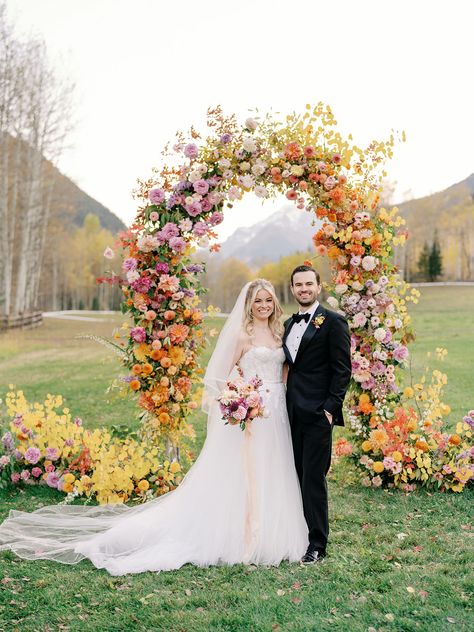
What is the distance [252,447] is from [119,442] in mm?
2151

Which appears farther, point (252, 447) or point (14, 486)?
point (14, 486)

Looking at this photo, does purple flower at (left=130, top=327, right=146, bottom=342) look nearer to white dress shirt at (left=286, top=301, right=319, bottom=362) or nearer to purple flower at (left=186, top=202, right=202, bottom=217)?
purple flower at (left=186, top=202, right=202, bottom=217)

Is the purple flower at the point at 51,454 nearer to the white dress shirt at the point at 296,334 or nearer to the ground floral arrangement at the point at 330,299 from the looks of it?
the ground floral arrangement at the point at 330,299

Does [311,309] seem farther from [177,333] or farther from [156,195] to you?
[156,195]

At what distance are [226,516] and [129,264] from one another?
9.12ft

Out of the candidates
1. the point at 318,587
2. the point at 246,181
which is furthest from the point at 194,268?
the point at 318,587

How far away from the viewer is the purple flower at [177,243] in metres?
6.46

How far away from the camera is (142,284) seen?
21.2 feet

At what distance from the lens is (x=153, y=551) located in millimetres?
5020

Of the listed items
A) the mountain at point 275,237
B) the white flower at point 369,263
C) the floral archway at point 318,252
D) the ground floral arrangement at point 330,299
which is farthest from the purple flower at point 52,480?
the mountain at point 275,237

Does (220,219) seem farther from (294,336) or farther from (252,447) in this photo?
(252,447)

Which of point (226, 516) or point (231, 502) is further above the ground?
point (231, 502)

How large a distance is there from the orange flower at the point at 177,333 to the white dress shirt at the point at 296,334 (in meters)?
1.63

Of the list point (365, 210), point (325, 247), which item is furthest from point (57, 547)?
point (365, 210)
